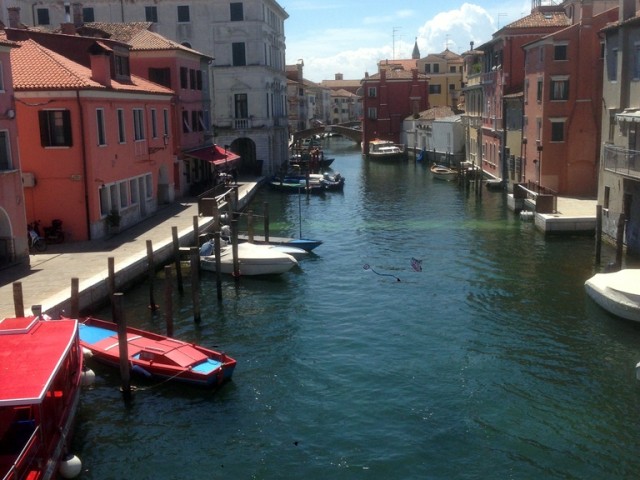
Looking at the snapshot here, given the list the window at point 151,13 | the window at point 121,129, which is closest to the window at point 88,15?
the window at point 151,13

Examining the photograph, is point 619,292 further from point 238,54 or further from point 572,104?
point 238,54

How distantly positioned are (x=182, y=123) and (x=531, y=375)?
3468 centimetres

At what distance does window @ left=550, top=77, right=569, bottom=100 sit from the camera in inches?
1818

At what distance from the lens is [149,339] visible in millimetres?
21484

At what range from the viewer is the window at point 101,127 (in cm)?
3334

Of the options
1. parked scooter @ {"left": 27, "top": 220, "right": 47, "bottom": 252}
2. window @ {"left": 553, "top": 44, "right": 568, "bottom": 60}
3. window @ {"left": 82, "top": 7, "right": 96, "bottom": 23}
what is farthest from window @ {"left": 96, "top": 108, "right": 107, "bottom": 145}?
window @ {"left": 82, "top": 7, "right": 96, "bottom": 23}

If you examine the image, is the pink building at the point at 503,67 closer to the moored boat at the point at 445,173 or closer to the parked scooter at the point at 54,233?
the moored boat at the point at 445,173

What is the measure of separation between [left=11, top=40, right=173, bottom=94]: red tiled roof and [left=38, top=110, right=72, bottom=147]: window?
117 cm

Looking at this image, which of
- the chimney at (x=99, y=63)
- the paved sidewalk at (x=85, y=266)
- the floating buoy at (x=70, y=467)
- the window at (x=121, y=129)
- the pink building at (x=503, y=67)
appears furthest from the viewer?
the pink building at (x=503, y=67)

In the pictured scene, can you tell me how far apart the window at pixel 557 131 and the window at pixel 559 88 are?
1592 mm

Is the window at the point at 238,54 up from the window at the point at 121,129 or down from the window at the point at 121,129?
up

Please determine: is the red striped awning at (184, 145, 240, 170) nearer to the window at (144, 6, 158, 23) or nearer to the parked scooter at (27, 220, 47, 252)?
the window at (144, 6, 158, 23)

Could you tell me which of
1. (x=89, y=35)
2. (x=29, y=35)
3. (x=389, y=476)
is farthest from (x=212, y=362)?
(x=89, y=35)

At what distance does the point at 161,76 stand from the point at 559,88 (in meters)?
25.9
